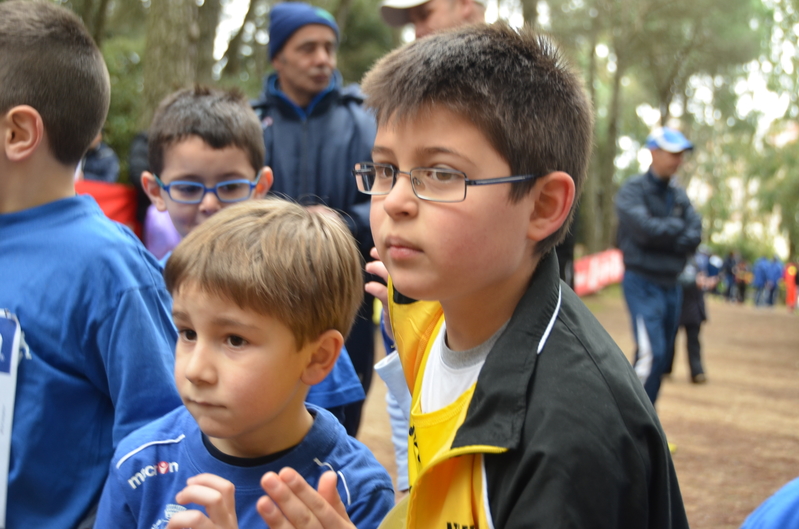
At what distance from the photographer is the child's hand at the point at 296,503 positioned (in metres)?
1.36

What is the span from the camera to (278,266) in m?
1.68

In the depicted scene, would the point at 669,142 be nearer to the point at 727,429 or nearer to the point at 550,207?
the point at 727,429

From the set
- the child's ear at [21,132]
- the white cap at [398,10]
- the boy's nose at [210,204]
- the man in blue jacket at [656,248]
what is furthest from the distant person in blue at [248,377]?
the man in blue jacket at [656,248]

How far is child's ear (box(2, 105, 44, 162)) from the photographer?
6.37 feet

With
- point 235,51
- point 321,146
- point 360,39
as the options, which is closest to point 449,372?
point 321,146

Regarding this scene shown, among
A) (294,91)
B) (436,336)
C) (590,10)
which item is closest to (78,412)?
(436,336)

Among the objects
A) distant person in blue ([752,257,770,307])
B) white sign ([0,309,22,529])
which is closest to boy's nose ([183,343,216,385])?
white sign ([0,309,22,529])

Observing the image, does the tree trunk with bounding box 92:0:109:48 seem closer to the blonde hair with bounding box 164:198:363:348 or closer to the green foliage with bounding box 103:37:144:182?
the green foliage with bounding box 103:37:144:182

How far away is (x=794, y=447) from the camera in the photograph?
6371mm

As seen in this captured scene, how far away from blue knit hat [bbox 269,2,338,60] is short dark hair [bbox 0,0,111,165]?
5.87ft

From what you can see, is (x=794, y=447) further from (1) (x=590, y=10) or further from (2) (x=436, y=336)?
(1) (x=590, y=10)

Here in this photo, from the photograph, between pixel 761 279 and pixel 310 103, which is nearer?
pixel 310 103

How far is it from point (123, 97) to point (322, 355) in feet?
35.8

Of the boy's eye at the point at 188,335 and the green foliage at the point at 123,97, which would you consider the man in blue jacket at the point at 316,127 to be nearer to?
the boy's eye at the point at 188,335
